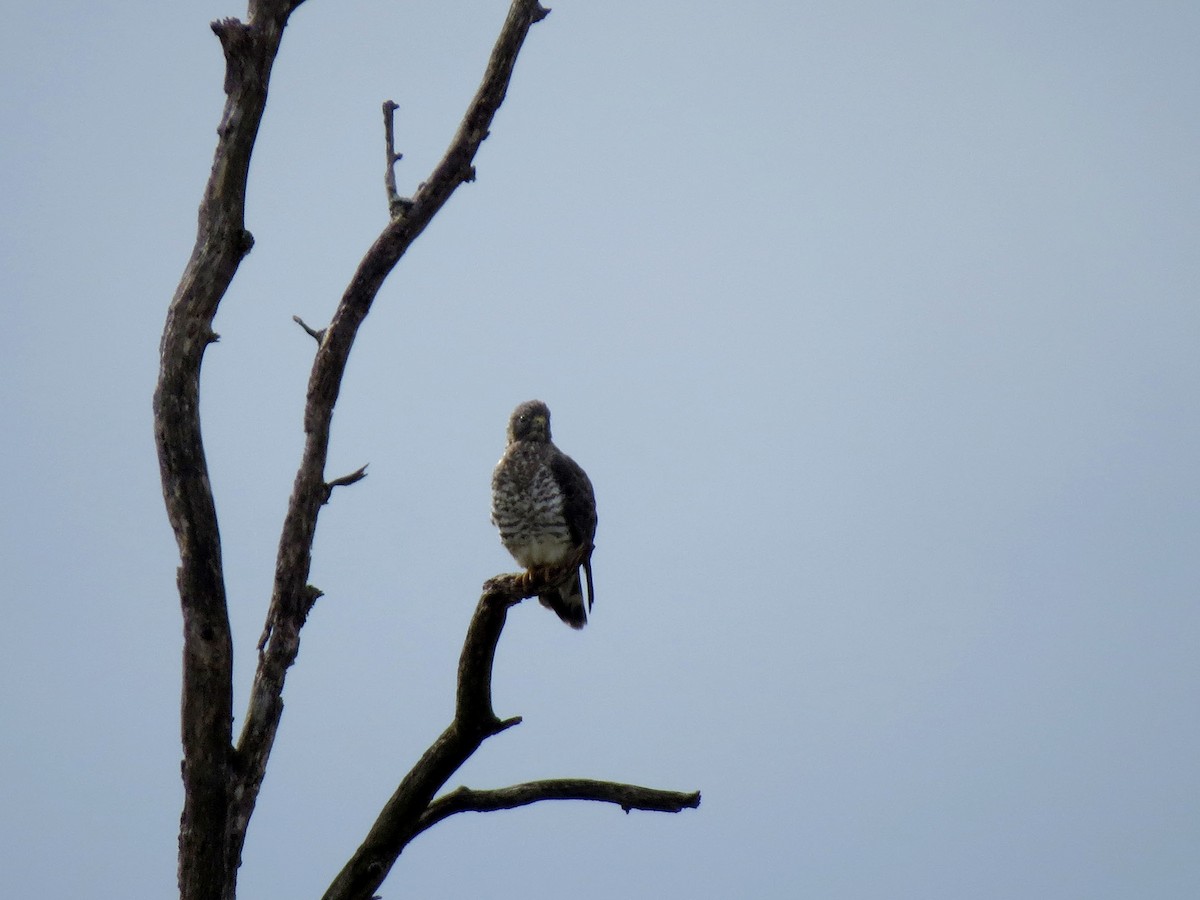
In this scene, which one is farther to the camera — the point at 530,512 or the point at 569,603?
the point at 569,603

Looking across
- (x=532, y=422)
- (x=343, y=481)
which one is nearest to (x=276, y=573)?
(x=343, y=481)

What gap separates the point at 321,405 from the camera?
5.92 metres

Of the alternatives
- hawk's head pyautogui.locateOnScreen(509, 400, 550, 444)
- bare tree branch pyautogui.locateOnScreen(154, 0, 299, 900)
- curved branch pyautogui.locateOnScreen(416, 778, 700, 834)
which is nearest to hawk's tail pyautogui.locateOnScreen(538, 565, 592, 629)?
hawk's head pyautogui.locateOnScreen(509, 400, 550, 444)

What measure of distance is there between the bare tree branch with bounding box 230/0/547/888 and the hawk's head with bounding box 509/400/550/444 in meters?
2.49

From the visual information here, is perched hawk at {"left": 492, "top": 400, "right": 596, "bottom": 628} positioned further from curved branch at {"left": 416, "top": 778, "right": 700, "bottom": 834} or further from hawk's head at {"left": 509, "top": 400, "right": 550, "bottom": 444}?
curved branch at {"left": 416, "top": 778, "right": 700, "bottom": 834}

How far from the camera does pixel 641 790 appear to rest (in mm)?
5898

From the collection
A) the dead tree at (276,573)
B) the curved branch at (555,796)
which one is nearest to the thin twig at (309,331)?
the dead tree at (276,573)

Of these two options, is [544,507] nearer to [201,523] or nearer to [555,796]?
[555,796]

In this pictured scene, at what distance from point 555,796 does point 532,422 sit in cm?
312

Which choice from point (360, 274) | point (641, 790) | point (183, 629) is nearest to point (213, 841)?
point (183, 629)

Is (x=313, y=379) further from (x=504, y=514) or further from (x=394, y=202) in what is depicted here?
(x=504, y=514)

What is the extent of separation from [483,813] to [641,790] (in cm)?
75

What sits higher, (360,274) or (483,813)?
(360,274)

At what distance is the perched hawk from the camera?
26.4 ft
